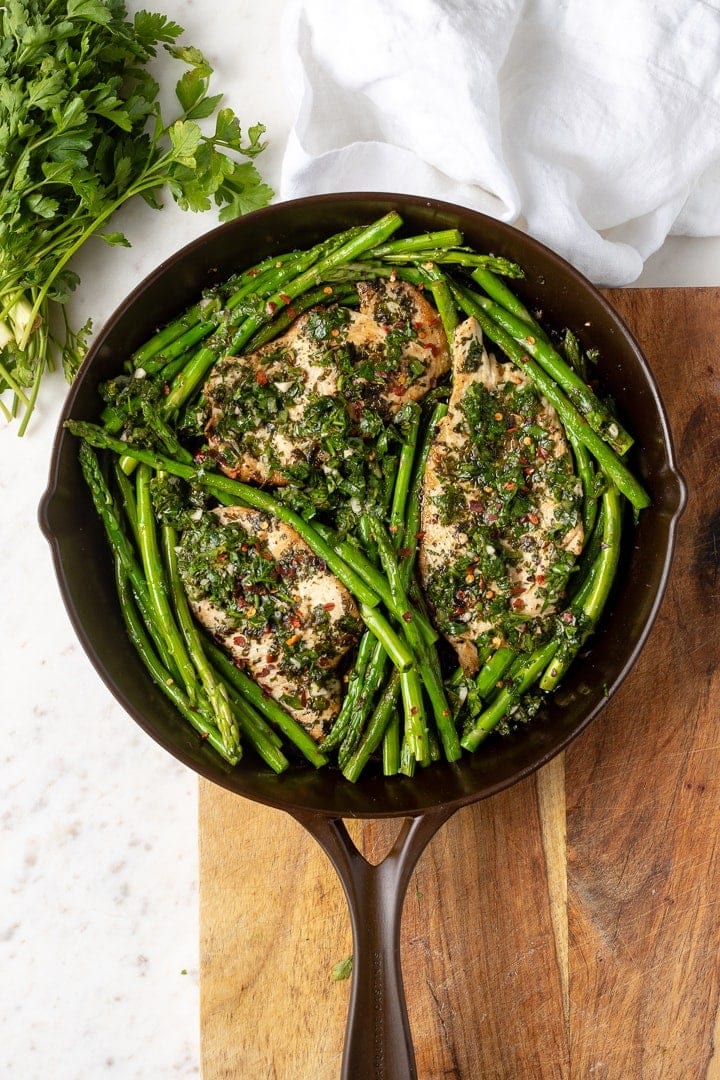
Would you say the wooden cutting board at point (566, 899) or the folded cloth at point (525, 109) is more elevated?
the folded cloth at point (525, 109)

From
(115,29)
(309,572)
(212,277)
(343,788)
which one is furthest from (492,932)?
(115,29)

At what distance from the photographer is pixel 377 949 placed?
2.89 meters

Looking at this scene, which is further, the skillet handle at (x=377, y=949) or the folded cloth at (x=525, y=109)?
the folded cloth at (x=525, y=109)

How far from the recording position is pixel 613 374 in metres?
3.17

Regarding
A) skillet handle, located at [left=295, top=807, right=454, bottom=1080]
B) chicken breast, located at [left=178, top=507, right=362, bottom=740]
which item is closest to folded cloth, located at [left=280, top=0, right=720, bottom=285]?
chicken breast, located at [left=178, top=507, right=362, bottom=740]

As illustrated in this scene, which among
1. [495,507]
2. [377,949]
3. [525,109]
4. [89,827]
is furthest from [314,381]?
[89,827]

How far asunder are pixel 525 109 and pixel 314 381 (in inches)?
52.6

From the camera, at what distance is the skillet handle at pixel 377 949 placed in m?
2.86

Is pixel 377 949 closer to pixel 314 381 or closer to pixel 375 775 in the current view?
pixel 375 775

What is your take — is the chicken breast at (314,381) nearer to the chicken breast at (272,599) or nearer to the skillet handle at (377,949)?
the chicken breast at (272,599)

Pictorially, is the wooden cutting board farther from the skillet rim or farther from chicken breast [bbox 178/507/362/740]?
chicken breast [bbox 178/507/362/740]

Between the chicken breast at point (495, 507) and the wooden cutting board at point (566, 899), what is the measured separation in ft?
1.92

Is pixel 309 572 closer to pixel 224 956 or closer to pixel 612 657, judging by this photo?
pixel 612 657

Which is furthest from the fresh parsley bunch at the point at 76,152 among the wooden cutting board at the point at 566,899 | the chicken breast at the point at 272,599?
the wooden cutting board at the point at 566,899
